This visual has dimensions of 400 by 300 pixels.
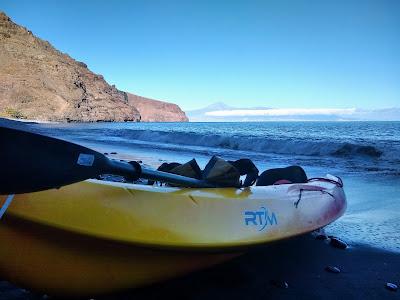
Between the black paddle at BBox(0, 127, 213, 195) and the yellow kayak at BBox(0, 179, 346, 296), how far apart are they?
0.25 metres

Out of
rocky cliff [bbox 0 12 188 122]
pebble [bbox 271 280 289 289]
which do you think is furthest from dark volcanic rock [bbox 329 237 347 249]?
rocky cliff [bbox 0 12 188 122]

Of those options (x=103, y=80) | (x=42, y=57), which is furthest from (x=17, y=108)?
(x=103, y=80)

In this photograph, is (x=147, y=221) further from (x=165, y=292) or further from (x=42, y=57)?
(x=42, y=57)

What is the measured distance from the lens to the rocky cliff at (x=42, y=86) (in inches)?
3415

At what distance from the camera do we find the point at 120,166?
6.89 ft

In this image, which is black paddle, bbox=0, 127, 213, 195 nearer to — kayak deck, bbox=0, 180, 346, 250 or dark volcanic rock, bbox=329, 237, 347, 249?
kayak deck, bbox=0, 180, 346, 250

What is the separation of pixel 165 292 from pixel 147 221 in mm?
665

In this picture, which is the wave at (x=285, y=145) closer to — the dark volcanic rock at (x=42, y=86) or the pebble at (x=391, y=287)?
the pebble at (x=391, y=287)

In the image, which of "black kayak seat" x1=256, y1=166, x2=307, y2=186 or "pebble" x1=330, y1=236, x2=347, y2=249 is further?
"black kayak seat" x1=256, y1=166, x2=307, y2=186

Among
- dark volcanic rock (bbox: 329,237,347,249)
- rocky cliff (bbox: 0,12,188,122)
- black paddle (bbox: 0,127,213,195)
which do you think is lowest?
dark volcanic rock (bbox: 329,237,347,249)

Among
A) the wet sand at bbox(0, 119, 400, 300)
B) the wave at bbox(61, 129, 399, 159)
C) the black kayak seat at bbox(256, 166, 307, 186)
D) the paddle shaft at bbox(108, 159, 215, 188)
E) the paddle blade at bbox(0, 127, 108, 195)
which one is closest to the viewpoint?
the paddle blade at bbox(0, 127, 108, 195)

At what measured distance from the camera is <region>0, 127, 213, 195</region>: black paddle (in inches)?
64.4

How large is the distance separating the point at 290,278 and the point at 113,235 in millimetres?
1543

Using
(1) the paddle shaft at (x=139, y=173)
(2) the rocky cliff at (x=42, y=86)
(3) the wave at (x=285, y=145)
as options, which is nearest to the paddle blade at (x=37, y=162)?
(1) the paddle shaft at (x=139, y=173)
